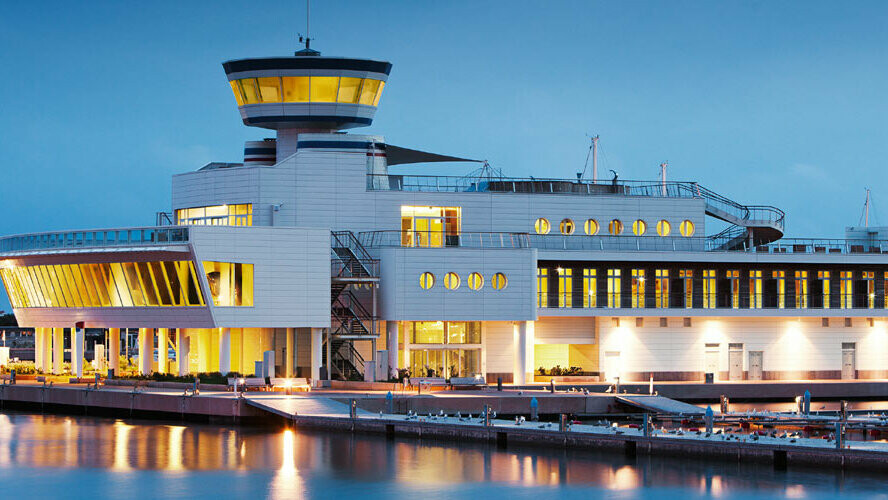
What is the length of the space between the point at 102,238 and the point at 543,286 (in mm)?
23374

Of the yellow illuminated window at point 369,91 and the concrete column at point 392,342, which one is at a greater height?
the yellow illuminated window at point 369,91

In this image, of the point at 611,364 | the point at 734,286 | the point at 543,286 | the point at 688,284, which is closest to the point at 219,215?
the point at 543,286

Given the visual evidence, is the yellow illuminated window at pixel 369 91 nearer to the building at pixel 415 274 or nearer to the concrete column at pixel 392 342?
the building at pixel 415 274

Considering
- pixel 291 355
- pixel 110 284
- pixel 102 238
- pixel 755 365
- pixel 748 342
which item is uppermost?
pixel 102 238

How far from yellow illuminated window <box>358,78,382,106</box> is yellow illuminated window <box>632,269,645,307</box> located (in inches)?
669

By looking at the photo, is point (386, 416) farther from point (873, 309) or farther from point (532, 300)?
point (873, 309)

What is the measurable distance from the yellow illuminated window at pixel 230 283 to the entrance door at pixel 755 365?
1137 inches

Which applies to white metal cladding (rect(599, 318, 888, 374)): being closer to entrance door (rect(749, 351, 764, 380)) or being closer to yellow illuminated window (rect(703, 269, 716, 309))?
entrance door (rect(749, 351, 764, 380))

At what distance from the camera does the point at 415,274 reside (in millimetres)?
72500

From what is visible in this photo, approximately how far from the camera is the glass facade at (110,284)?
224 feet

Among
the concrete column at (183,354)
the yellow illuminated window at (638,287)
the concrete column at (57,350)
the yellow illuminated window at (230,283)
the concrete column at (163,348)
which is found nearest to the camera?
the yellow illuminated window at (230,283)

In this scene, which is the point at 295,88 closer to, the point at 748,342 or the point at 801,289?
the point at 748,342

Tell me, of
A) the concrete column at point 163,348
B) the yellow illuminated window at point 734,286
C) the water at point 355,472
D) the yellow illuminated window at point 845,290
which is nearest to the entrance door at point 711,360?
the yellow illuminated window at point 734,286

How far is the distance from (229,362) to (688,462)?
1093 inches
